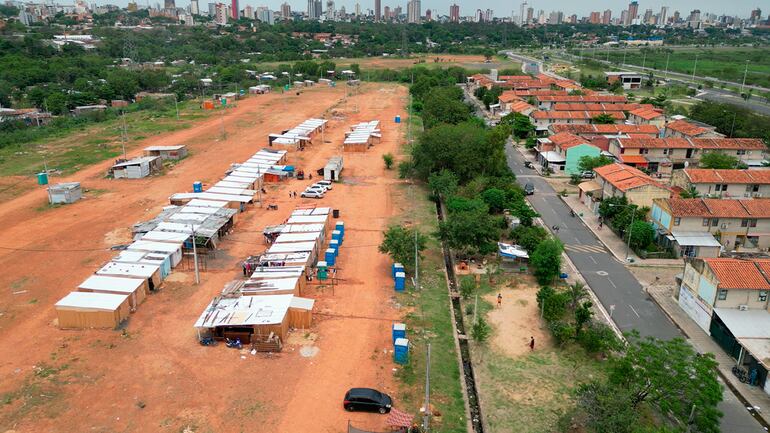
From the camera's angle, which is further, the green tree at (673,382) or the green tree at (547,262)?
the green tree at (547,262)

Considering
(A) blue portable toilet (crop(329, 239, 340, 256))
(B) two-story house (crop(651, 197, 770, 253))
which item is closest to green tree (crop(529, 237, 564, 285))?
(B) two-story house (crop(651, 197, 770, 253))

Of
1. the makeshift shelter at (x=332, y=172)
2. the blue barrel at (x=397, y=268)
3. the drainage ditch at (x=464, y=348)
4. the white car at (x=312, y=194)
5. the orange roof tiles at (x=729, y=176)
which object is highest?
the orange roof tiles at (x=729, y=176)

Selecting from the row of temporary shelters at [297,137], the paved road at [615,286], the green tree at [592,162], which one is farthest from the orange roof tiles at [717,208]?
the row of temporary shelters at [297,137]

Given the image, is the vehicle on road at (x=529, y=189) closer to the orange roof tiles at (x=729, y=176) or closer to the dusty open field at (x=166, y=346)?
the orange roof tiles at (x=729, y=176)

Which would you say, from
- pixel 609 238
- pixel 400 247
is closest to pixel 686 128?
pixel 609 238

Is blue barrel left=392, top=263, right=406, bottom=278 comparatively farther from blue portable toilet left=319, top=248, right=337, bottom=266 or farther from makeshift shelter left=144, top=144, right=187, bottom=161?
makeshift shelter left=144, top=144, right=187, bottom=161

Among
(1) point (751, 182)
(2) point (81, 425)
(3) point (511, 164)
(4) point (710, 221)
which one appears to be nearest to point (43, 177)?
(2) point (81, 425)
